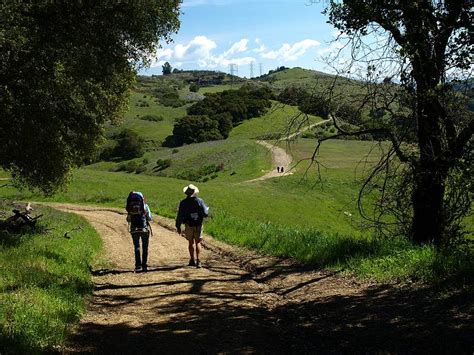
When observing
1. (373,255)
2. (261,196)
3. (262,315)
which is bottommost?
(261,196)

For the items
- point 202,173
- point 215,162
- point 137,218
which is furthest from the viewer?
point 215,162

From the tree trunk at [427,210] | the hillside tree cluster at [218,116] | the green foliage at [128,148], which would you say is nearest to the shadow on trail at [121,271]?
the tree trunk at [427,210]

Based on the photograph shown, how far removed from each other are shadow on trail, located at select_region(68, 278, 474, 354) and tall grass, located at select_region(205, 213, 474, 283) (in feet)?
1.97

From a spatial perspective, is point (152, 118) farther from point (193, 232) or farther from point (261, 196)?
point (193, 232)

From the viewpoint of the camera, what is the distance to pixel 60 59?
12.0 m

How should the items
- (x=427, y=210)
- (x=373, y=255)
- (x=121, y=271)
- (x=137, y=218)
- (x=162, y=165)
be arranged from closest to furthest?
(x=373, y=255) < (x=427, y=210) < (x=121, y=271) < (x=137, y=218) < (x=162, y=165)

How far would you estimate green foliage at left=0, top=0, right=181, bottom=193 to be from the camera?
35.7 ft

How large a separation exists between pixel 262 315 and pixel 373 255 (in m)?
3.53

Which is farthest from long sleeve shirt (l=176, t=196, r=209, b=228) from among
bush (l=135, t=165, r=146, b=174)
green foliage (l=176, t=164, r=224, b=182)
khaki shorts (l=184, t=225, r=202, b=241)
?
bush (l=135, t=165, r=146, b=174)

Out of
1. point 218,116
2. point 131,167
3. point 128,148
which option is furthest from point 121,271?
point 218,116

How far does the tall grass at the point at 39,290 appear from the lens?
6.05 m

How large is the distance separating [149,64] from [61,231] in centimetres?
703

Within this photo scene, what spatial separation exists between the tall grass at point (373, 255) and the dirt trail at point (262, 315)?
1.66 feet

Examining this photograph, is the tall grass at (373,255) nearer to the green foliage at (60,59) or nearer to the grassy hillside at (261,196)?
the green foliage at (60,59)
